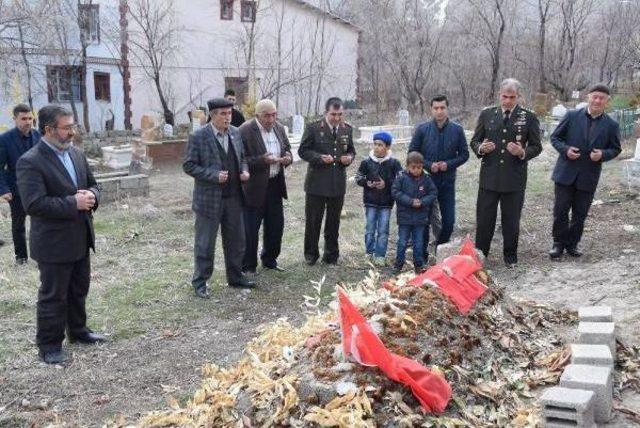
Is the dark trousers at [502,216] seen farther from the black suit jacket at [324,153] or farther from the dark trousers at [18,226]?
the dark trousers at [18,226]

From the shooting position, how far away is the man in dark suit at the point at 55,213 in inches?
174

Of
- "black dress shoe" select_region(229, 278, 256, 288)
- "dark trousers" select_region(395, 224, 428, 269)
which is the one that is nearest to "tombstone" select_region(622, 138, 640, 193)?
"dark trousers" select_region(395, 224, 428, 269)

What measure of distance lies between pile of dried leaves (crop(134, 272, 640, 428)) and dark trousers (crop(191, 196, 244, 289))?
190 centimetres

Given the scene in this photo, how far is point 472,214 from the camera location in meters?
9.79

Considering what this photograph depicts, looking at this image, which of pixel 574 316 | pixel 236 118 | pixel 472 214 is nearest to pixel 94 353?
pixel 574 316

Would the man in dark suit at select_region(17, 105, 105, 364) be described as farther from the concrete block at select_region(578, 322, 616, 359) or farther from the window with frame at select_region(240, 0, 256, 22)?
the window with frame at select_region(240, 0, 256, 22)

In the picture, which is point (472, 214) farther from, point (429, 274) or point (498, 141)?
point (429, 274)

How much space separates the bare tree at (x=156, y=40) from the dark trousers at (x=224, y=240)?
54.2 ft

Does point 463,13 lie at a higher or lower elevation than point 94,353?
higher

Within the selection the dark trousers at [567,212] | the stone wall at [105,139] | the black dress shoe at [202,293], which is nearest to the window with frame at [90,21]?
the stone wall at [105,139]

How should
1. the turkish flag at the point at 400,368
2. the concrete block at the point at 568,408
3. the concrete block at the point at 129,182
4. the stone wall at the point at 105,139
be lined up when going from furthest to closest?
the stone wall at the point at 105,139, the concrete block at the point at 129,182, the turkish flag at the point at 400,368, the concrete block at the point at 568,408

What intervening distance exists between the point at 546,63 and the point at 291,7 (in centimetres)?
1146

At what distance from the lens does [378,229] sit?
7.12 metres

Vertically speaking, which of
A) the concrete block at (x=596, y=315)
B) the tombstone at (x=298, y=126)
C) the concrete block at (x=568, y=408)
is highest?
the tombstone at (x=298, y=126)
